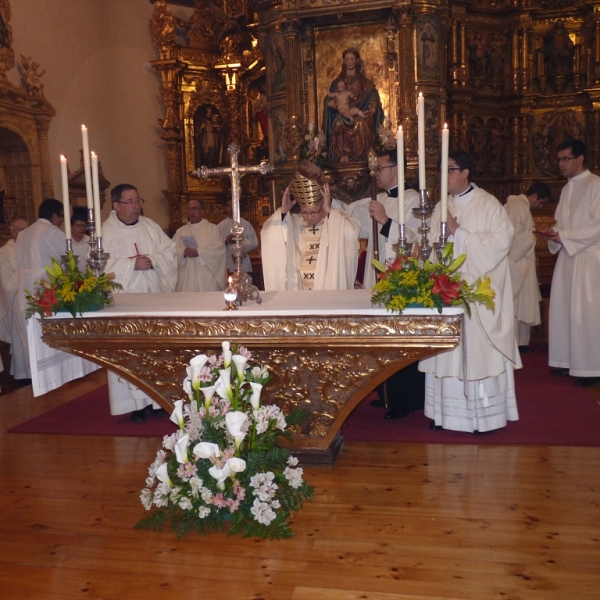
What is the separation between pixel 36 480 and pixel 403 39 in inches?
362

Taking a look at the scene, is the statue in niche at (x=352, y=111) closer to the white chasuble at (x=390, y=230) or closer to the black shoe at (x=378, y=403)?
the white chasuble at (x=390, y=230)

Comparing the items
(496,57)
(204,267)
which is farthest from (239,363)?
(496,57)

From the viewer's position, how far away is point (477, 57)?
1254cm

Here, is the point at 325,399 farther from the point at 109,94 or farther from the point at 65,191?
the point at 109,94

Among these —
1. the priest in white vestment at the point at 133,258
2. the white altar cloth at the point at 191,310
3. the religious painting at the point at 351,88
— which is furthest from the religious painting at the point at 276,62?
the white altar cloth at the point at 191,310

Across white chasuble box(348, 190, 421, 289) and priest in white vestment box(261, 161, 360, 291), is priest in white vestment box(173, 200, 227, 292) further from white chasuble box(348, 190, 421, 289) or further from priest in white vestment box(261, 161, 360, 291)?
priest in white vestment box(261, 161, 360, 291)

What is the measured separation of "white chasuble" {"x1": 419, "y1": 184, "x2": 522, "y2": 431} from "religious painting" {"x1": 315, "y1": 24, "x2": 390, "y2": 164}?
673 cm

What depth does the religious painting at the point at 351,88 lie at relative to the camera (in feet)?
37.9

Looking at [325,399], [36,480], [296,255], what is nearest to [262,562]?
[325,399]

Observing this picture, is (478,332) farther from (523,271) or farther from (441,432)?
(523,271)

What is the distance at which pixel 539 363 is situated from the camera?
300 inches

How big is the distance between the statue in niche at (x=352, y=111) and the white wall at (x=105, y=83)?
4.29 m

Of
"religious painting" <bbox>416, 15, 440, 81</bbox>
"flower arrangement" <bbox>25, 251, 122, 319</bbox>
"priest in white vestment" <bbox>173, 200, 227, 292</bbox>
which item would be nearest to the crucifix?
"flower arrangement" <bbox>25, 251, 122, 319</bbox>

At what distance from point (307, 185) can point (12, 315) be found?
189 inches
